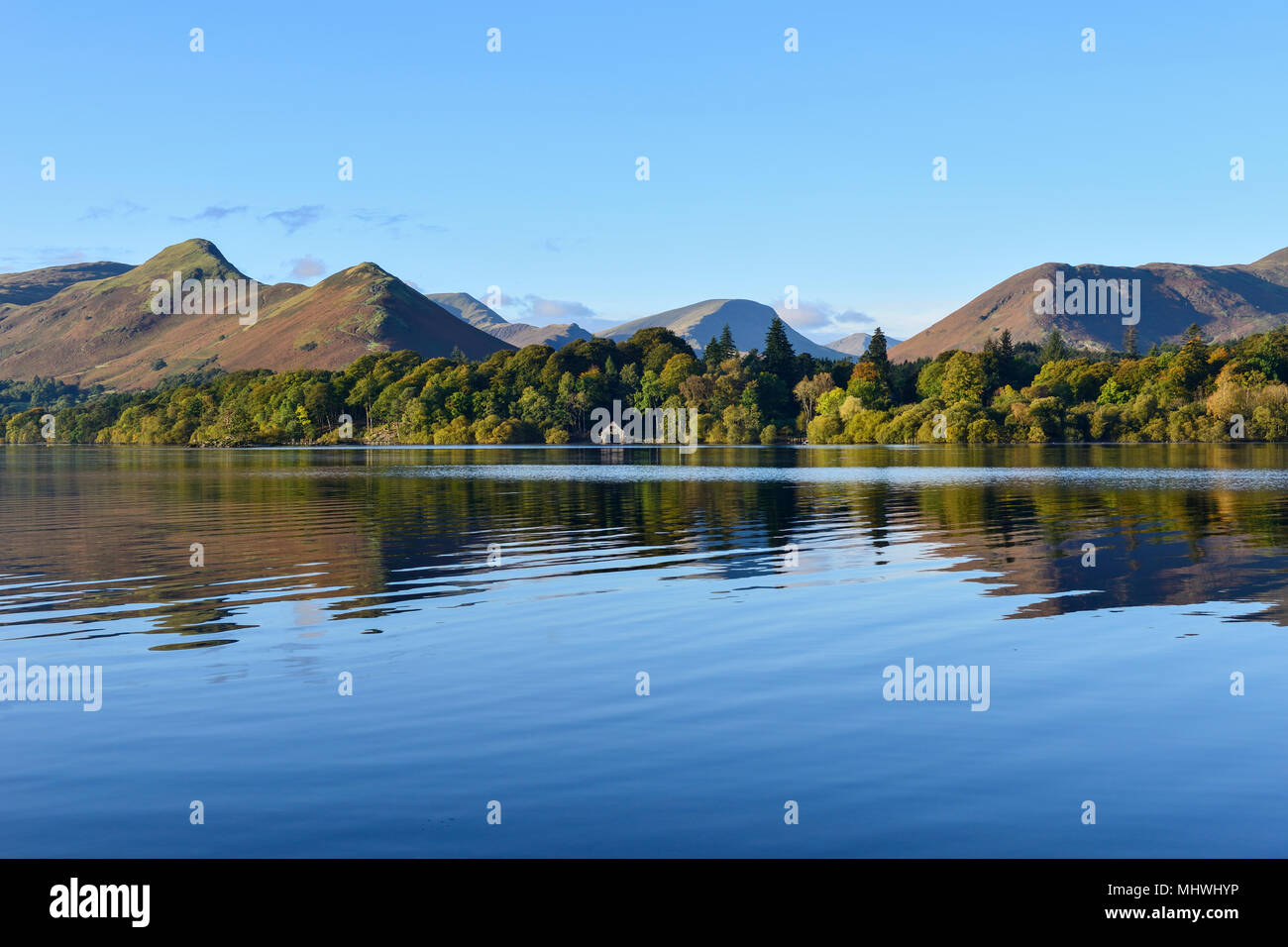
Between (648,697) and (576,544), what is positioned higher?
(576,544)

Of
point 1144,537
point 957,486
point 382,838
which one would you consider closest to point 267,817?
point 382,838

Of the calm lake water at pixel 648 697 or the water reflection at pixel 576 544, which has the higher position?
the water reflection at pixel 576 544

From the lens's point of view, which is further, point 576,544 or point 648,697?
point 576,544

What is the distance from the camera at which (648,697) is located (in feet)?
57.3

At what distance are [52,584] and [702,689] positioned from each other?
22390mm

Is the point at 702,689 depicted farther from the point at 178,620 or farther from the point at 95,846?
the point at 178,620

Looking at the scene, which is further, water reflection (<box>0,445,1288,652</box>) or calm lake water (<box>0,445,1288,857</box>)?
water reflection (<box>0,445,1288,652</box>)

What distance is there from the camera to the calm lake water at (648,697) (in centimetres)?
1185

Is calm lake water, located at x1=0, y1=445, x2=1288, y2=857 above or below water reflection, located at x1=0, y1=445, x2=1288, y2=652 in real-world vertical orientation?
below

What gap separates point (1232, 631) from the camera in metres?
22.7

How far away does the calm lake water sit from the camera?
1185 cm

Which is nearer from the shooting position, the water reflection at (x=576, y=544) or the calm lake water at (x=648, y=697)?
the calm lake water at (x=648, y=697)
